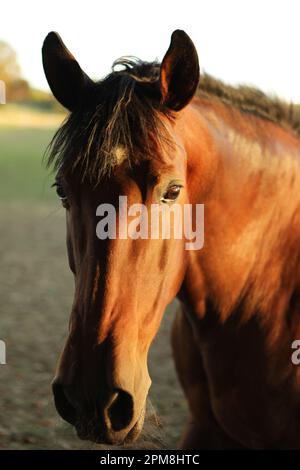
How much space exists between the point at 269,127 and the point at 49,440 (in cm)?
330

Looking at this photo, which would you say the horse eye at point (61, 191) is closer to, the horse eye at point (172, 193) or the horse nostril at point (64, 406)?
the horse eye at point (172, 193)

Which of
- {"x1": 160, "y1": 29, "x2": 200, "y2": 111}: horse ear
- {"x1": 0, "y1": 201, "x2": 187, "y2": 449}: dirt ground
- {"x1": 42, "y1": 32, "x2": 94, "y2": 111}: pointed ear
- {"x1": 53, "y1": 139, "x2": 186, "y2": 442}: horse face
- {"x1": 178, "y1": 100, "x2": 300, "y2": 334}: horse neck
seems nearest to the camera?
{"x1": 53, "y1": 139, "x2": 186, "y2": 442}: horse face

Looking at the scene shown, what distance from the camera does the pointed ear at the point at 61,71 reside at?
2.42 metres

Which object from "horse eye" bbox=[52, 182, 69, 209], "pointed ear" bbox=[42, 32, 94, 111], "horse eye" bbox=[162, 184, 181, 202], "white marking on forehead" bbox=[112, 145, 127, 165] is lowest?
"horse eye" bbox=[52, 182, 69, 209]

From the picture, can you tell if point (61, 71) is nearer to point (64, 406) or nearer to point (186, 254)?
point (186, 254)

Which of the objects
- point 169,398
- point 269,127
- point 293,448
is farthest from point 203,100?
point 169,398

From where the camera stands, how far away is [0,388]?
20.8ft

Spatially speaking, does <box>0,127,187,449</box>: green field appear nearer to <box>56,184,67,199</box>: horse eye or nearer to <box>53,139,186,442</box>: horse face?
<box>56,184,67,199</box>: horse eye

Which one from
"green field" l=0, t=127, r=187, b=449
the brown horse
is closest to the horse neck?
the brown horse

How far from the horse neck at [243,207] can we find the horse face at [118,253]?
0.21 meters

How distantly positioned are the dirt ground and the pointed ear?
514 mm

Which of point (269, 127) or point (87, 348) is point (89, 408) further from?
point (269, 127)

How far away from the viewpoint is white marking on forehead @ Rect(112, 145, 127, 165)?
2.17m

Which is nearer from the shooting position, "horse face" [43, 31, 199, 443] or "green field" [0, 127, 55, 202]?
"horse face" [43, 31, 199, 443]
